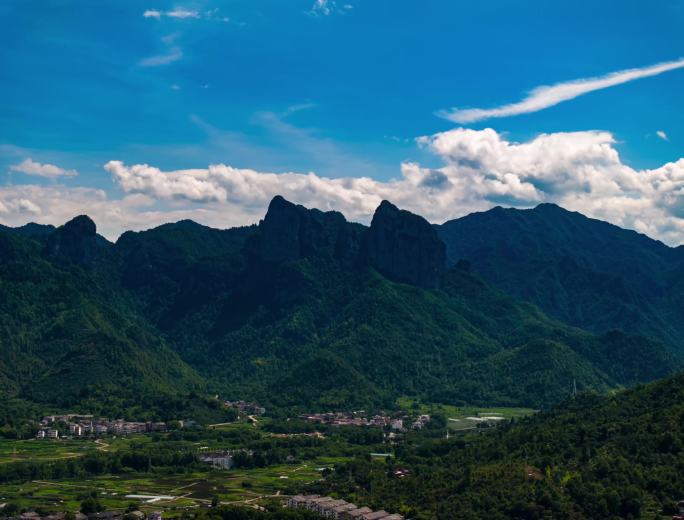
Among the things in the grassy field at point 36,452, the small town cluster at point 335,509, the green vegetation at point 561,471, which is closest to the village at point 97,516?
the small town cluster at point 335,509

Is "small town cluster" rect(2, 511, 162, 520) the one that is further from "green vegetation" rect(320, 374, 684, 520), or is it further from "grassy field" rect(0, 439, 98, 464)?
"grassy field" rect(0, 439, 98, 464)

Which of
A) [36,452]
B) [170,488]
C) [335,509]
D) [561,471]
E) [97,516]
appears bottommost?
[170,488]

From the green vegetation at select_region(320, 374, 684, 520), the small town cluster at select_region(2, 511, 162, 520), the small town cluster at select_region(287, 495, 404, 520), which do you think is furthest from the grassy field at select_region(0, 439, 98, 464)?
the small town cluster at select_region(287, 495, 404, 520)

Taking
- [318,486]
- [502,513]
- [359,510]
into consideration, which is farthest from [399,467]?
[502,513]

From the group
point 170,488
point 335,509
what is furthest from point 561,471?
point 170,488

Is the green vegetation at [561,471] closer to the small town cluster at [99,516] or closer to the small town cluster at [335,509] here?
the small town cluster at [335,509]

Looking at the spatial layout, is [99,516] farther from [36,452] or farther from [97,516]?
[36,452]
